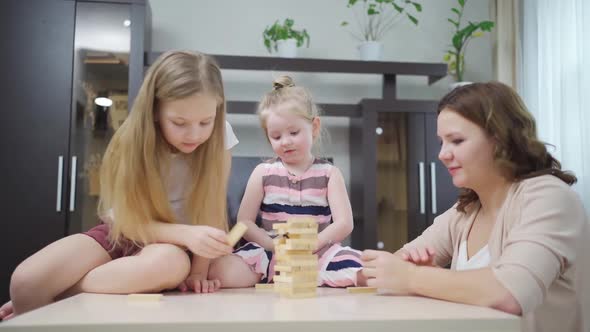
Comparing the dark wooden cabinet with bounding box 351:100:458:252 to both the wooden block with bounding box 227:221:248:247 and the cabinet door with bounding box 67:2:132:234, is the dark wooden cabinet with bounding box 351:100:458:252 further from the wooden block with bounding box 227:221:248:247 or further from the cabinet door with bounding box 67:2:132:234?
the wooden block with bounding box 227:221:248:247

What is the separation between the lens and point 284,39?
3084 millimetres

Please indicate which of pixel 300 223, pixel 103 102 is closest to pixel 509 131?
pixel 300 223

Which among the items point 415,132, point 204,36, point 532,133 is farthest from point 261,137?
point 532,133

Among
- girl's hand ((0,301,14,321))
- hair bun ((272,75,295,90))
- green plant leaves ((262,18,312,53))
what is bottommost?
girl's hand ((0,301,14,321))

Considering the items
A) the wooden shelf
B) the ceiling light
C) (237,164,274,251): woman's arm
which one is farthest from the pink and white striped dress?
the ceiling light

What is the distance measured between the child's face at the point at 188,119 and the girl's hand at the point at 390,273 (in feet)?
1.79

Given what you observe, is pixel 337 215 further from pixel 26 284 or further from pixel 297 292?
pixel 26 284

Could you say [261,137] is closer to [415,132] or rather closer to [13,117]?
[415,132]

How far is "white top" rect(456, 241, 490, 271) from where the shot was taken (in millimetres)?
1100

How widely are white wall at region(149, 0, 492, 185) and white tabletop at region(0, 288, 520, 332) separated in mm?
2437

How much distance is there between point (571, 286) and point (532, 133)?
12.8 inches

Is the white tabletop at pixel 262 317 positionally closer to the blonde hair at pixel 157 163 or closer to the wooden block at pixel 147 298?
the wooden block at pixel 147 298

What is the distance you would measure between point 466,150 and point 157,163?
74cm

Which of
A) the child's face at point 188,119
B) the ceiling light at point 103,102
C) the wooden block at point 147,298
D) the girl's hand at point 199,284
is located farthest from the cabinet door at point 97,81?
the wooden block at point 147,298
